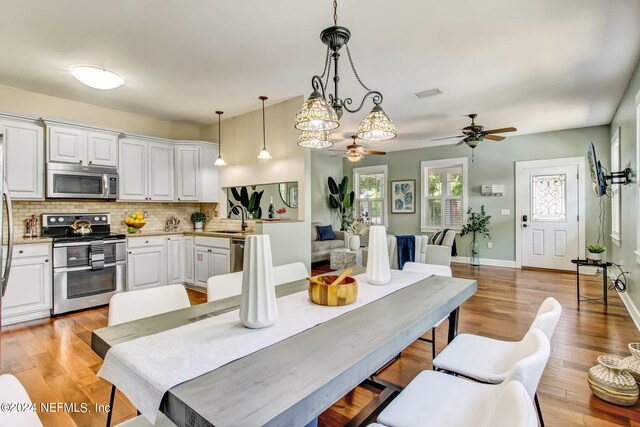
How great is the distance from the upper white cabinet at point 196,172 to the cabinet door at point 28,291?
1943 millimetres

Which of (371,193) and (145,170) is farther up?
(145,170)

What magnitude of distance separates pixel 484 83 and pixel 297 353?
3948 mm

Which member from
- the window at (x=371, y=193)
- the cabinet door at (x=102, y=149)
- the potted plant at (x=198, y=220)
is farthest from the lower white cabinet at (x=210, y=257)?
the window at (x=371, y=193)

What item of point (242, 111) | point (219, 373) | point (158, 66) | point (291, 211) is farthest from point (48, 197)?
point (219, 373)

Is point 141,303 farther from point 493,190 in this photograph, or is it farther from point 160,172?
point 493,190

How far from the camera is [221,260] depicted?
455cm

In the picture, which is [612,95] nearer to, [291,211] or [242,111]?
[291,211]

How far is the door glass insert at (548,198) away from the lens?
20.4ft

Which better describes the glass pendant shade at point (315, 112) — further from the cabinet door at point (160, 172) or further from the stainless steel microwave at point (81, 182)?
the cabinet door at point (160, 172)

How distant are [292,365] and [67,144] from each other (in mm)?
4546

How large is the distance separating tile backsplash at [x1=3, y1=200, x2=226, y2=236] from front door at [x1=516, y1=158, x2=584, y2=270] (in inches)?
235

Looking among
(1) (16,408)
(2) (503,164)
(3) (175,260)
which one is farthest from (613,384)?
(2) (503,164)

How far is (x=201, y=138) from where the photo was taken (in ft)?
19.2

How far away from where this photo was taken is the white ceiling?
2.43m
